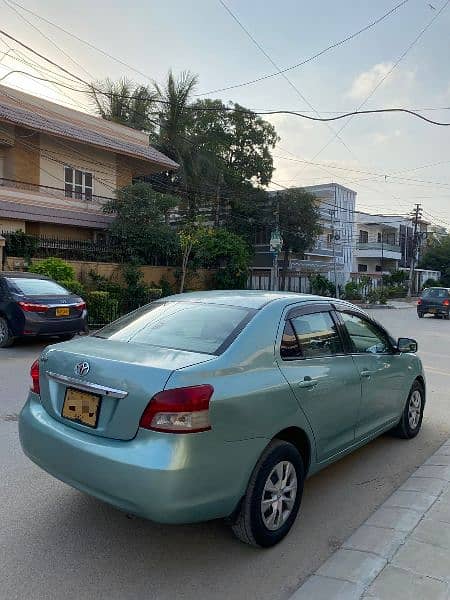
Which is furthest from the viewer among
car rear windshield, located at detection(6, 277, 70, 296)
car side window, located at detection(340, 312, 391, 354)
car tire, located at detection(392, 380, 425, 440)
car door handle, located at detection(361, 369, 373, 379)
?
car rear windshield, located at detection(6, 277, 70, 296)

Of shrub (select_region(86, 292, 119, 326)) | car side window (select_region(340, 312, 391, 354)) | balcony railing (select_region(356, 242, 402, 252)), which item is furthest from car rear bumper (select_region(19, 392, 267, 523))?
balcony railing (select_region(356, 242, 402, 252))

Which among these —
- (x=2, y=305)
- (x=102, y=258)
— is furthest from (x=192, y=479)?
(x=102, y=258)

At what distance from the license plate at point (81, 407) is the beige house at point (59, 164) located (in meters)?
19.5

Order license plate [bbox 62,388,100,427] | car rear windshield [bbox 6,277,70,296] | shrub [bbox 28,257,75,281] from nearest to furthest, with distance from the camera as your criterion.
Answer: license plate [bbox 62,388,100,427] → car rear windshield [bbox 6,277,70,296] → shrub [bbox 28,257,75,281]

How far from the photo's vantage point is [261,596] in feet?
8.75

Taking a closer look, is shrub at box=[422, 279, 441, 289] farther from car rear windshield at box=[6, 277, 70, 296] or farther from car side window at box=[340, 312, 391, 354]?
car side window at box=[340, 312, 391, 354]

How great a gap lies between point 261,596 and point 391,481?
1984 mm

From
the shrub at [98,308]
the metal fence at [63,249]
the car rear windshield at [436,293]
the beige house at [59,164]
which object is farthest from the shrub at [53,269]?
the car rear windshield at [436,293]

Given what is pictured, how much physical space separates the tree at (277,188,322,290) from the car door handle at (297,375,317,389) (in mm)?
30773

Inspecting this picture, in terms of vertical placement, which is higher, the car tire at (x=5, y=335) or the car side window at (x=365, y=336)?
the car side window at (x=365, y=336)

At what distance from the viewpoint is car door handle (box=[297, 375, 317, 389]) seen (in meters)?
3.37

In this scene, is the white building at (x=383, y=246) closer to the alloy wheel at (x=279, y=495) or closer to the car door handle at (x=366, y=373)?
the car door handle at (x=366, y=373)

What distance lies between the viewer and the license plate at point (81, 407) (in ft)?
9.66

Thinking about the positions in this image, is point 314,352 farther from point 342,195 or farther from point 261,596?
point 342,195
